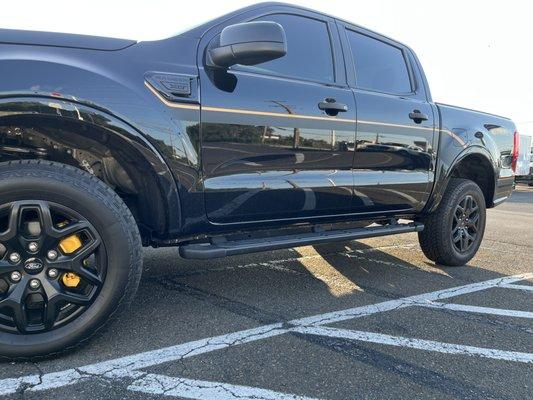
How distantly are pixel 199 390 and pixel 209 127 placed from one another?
1.37 meters

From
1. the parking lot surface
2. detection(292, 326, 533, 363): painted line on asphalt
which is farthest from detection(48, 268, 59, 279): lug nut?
detection(292, 326, 533, 363): painted line on asphalt

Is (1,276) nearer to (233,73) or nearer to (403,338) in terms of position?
(233,73)

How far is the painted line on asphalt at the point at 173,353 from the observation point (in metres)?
2.14

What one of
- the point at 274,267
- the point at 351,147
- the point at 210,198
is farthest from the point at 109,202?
the point at 274,267

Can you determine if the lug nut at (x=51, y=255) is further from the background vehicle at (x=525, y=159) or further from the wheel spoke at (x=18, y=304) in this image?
the background vehicle at (x=525, y=159)

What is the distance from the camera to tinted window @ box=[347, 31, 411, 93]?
12.1ft

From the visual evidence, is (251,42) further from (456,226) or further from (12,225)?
(456,226)

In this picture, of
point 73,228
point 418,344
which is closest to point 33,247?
point 73,228

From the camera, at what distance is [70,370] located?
2266 mm

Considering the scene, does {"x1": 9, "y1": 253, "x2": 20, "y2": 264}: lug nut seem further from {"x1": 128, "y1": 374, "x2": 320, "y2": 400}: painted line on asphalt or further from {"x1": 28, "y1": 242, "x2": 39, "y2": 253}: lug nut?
{"x1": 128, "y1": 374, "x2": 320, "y2": 400}: painted line on asphalt

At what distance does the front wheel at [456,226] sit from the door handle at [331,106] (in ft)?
5.46

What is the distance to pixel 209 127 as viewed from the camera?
266 centimetres

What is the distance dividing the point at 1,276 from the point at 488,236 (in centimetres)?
616

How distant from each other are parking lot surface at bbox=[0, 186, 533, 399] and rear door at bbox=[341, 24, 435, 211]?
78 cm
